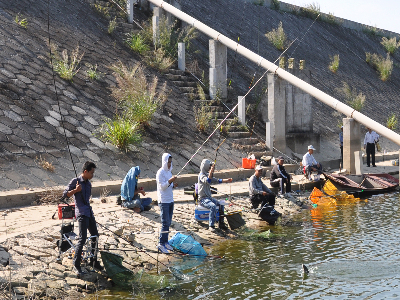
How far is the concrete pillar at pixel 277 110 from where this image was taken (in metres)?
19.6

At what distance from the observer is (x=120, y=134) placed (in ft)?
50.5

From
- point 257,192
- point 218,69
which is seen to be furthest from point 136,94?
point 257,192

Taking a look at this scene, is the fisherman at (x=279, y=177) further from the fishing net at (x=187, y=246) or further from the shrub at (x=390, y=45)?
the shrub at (x=390, y=45)

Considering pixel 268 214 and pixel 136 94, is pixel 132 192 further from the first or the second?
pixel 136 94

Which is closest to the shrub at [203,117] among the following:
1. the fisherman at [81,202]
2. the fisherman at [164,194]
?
the fisherman at [164,194]

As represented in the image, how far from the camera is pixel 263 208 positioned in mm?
12750

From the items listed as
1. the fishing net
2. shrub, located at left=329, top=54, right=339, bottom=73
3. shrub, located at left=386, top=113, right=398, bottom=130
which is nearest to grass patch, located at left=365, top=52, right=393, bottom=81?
shrub, located at left=329, top=54, right=339, bottom=73

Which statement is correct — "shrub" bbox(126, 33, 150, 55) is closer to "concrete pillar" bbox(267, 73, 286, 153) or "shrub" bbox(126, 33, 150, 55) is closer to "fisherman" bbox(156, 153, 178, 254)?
"concrete pillar" bbox(267, 73, 286, 153)

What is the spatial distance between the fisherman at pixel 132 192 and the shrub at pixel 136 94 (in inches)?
219

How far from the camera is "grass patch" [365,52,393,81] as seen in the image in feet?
110

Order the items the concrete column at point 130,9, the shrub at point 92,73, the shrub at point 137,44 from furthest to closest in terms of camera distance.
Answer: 1. the concrete column at point 130,9
2. the shrub at point 137,44
3. the shrub at point 92,73

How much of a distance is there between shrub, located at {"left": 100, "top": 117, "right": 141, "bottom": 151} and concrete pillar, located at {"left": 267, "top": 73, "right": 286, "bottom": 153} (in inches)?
227

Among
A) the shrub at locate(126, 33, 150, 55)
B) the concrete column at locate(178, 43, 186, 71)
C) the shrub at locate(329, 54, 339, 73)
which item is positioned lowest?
the concrete column at locate(178, 43, 186, 71)

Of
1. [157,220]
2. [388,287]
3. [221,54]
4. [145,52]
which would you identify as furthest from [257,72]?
[388,287]
